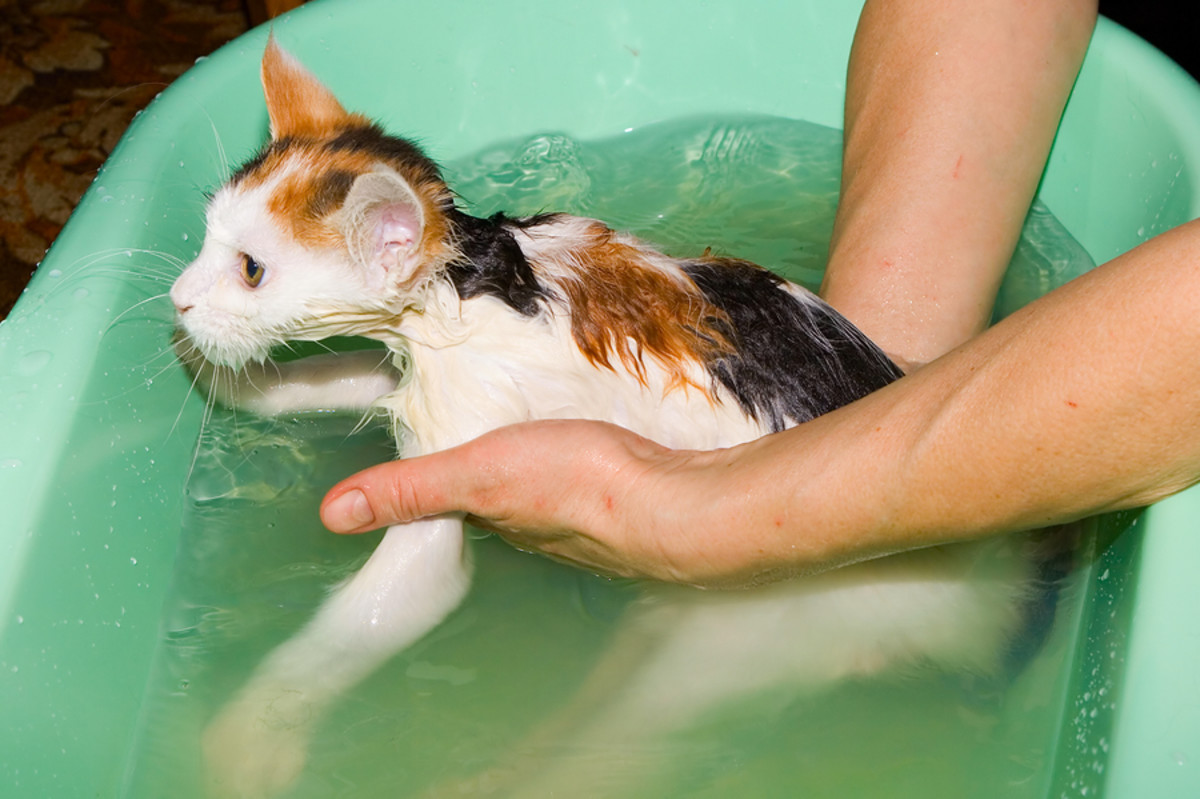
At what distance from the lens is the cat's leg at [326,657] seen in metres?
1.32

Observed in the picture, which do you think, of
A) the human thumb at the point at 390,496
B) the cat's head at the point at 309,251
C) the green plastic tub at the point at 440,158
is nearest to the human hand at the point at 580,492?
the human thumb at the point at 390,496

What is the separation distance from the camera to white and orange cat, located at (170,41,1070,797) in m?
1.28

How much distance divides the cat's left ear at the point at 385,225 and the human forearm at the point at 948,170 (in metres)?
0.79

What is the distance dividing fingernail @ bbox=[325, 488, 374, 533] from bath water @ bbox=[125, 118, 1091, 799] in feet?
0.76

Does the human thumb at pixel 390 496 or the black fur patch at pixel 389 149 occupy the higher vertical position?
the black fur patch at pixel 389 149

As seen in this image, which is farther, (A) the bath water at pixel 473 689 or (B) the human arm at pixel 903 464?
(A) the bath water at pixel 473 689

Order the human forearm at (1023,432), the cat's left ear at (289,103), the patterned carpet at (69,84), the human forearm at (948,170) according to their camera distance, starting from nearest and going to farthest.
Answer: the human forearm at (1023,432)
the cat's left ear at (289,103)
the human forearm at (948,170)
the patterned carpet at (69,84)

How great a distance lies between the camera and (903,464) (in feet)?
3.64

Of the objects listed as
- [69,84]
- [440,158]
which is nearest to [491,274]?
[440,158]

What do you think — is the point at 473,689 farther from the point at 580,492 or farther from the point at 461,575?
the point at 580,492

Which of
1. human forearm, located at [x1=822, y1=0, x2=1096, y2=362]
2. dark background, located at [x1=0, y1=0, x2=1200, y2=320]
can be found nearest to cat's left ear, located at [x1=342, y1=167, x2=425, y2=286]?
human forearm, located at [x1=822, y1=0, x2=1096, y2=362]

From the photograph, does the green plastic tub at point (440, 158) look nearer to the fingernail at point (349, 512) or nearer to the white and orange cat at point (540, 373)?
the white and orange cat at point (540, 373)

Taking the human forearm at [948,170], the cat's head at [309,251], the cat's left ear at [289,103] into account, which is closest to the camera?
the cat's head at [309,251]

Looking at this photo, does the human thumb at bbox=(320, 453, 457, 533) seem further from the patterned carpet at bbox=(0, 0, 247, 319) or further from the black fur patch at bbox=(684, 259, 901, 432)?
the patterned carpet at bbox=(0, 0, 247, 319)
